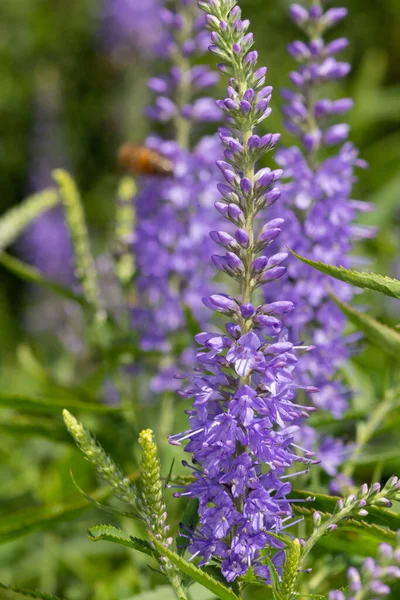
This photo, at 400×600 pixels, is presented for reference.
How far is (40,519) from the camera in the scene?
2.07 meters

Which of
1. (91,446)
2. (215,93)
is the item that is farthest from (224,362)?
(215,93)

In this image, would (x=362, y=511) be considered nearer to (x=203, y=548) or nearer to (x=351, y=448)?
(x=203, y=548)

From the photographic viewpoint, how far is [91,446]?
1.41m

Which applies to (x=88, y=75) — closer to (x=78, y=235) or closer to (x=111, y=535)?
(x=78, y=235)

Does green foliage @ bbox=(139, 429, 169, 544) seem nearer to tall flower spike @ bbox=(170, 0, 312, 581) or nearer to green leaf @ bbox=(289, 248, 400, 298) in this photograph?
tall flower spike @ bbox=(170, 0, 312, 581)

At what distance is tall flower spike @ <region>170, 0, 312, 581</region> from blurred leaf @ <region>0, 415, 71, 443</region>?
38.9 inches

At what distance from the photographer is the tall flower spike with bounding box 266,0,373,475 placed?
2.28 meters

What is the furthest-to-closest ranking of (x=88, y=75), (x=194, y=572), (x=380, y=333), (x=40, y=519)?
1. (x=88, y=75)
2. (x=40, y=519)
3. (x=380, y=333)
4. (x=194, y=572)

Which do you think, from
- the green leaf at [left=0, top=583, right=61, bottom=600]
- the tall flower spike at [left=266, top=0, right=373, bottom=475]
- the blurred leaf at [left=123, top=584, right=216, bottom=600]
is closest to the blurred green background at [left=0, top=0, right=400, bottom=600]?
the tall flower spike at [left=266, top=0, right=373, bottom=475]

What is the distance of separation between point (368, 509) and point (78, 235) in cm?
141

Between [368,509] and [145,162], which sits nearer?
[368,509]

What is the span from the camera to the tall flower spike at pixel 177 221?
301 centimetres

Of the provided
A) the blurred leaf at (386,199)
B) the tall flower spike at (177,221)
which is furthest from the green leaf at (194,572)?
the blurred leaf at (386,199)

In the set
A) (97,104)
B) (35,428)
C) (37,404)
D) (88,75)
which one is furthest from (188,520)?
(88,75)
